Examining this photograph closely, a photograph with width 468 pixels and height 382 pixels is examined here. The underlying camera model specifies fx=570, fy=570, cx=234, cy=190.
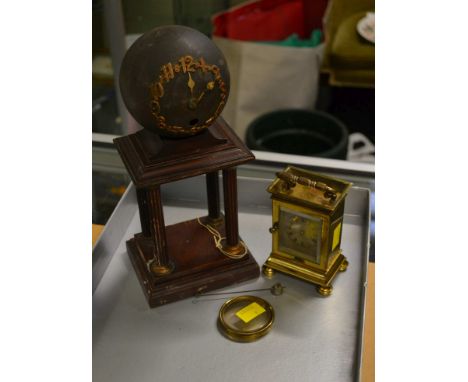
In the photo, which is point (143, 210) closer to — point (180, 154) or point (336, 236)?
point (180, 154)

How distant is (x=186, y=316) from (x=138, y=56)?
578 mm

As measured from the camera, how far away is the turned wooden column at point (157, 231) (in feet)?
3.83

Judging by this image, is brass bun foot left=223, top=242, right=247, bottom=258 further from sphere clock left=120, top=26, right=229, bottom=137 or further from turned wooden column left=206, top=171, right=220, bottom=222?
sphere clock left=120, top=26, right=229, bottom=137

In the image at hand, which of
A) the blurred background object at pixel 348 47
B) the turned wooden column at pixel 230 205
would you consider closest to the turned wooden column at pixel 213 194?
the turned wooden column at pixel 230 205

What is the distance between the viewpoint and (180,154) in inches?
45.3

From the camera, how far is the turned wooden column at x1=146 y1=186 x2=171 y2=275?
117 cm

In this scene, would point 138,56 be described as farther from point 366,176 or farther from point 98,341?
point 366,176

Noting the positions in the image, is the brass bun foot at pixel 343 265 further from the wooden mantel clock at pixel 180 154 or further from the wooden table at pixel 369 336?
the wooden mantel clock at pixel 180 154

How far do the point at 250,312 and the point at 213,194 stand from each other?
1.00 feet

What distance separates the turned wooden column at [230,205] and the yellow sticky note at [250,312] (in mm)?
149

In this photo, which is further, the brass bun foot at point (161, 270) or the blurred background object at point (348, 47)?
the blurred background object at point (348, 47)

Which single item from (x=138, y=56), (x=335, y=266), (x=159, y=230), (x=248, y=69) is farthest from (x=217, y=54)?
(x=248, y=69)

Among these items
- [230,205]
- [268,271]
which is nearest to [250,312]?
[268,271]

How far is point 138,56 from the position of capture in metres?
1.04
